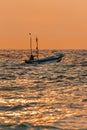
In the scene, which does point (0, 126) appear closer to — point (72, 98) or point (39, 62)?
point (72, 98)

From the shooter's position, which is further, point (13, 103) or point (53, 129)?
point (13, 103)

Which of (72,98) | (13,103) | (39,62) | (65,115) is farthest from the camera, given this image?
(39,62)

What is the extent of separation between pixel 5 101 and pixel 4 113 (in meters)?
5.83

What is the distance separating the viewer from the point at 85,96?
35875mm

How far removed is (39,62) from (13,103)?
272 feet

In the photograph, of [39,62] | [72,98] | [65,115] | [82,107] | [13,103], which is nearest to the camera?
[65,115]

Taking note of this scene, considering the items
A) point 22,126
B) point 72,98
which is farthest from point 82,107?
point 22,126

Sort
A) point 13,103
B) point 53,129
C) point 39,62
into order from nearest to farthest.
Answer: point 53,129
point 13,103
point 39,62

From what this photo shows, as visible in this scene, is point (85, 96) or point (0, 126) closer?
point (0, 126)

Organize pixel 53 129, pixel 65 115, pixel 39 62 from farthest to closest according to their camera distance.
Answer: pixel 39 62 → pixel 65 115 → pixel 53 129

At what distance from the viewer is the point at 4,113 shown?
90.8 ft

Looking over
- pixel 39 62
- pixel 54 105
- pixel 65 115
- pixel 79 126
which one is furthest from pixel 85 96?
pixel 39 62

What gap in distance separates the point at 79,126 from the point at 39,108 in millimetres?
7268

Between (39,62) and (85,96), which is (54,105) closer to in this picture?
(85,96)
